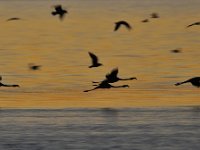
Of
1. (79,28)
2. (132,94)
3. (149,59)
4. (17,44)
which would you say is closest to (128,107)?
(132,94)

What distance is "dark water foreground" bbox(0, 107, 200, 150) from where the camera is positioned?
32.6 m

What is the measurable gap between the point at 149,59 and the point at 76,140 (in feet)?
90.9

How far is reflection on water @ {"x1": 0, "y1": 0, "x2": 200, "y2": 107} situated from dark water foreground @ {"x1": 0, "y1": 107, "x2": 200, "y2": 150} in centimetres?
254

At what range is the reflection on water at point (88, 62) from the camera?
44094 millimetres

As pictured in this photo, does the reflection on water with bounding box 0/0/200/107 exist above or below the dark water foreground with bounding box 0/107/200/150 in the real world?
below

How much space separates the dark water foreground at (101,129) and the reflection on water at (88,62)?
8.33ft

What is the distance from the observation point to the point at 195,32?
3383 inches

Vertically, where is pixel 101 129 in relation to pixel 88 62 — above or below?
above

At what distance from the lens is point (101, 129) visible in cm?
3534

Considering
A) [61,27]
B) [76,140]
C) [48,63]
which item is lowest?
[61,27]

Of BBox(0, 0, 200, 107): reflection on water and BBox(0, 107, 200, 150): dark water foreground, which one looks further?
BBox(0, 0, 200, 107): reflection on water

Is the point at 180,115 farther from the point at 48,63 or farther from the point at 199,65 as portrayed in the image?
the point at 48,63

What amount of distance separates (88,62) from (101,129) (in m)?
24.6

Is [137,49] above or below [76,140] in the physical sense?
below
